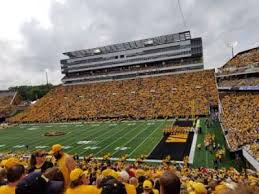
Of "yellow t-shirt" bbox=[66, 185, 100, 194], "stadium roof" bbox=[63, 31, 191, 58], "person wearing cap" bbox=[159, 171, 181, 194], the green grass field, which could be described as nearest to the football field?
the green grass field

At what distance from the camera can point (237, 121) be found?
24.2 metres

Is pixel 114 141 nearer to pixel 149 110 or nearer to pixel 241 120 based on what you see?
pixel 241 120

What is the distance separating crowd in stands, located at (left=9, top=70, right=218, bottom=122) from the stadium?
0.19 metres

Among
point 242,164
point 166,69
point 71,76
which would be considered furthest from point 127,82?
point 242,164

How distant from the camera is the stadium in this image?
21.4 meters

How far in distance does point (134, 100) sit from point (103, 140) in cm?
2041

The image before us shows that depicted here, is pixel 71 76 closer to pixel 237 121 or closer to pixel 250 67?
pixel 250 67

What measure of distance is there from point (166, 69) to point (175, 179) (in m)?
58.5

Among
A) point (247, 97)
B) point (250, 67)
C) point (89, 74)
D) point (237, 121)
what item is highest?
point (89, 74)

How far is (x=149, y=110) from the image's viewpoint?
43.3 metres

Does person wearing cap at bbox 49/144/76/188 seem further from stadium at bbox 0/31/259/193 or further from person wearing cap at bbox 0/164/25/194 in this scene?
stadium at bbox 0/31/259/193

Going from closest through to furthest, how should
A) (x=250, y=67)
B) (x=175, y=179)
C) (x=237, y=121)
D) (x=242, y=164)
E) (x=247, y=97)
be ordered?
(x=175, y=179) → (x=242, y=164) → (x=237, y=121) → (x=247, y=97) → (x=250, y=67)

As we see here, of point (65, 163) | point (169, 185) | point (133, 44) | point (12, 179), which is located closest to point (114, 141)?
point (65, 163)

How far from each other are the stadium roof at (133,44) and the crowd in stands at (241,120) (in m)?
29.4
